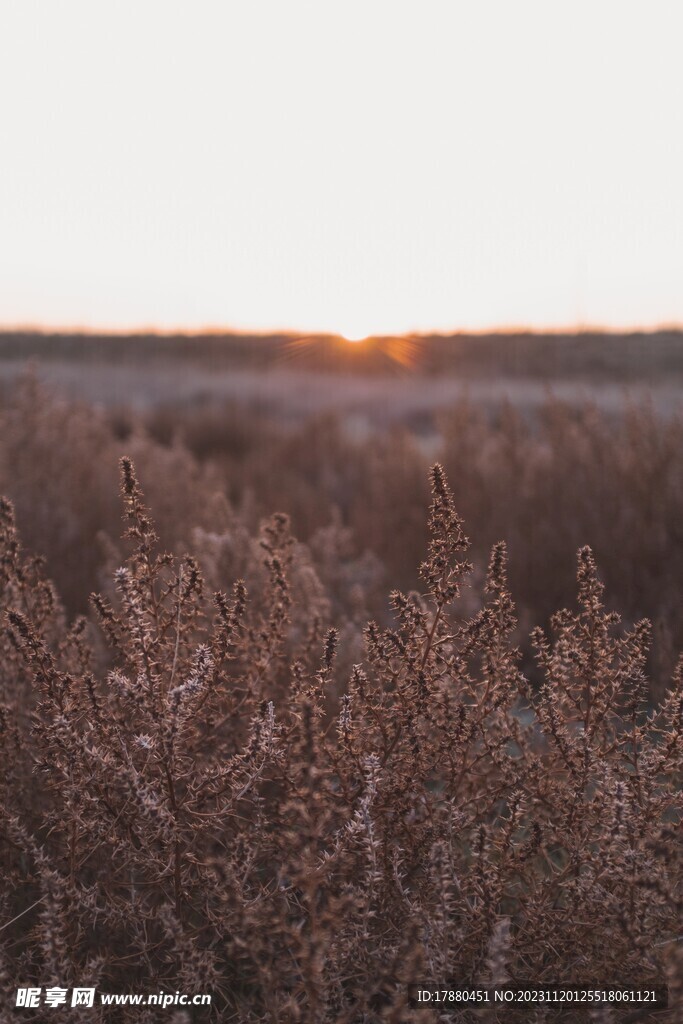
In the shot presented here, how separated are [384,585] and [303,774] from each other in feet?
8.43

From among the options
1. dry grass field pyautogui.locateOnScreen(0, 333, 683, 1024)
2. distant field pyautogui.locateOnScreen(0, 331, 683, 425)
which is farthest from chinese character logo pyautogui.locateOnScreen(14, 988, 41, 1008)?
distant field pyautogui.locateOnScreen(0, 331, 683, 425)

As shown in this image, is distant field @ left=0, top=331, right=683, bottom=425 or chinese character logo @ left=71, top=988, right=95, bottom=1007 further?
distant field @ left=0, top=331, right=683, bottom=425

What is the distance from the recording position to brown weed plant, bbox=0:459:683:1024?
4.95ft

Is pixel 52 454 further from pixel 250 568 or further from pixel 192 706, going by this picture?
pixel 192 706

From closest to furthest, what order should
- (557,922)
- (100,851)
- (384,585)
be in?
(557,922)
(100,851)
(384,585)

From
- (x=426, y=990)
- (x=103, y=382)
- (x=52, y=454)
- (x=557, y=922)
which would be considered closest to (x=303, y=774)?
(x=426, y=990)

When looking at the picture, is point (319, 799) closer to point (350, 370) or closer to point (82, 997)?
point (82, 997)

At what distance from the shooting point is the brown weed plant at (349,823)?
4.95 feet

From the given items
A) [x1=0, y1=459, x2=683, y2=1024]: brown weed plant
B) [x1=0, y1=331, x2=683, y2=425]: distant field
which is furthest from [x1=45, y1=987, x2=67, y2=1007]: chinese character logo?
Result: [x1=0, y1=331, x2=683, y2=425]: distant field

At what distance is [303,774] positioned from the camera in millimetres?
1783

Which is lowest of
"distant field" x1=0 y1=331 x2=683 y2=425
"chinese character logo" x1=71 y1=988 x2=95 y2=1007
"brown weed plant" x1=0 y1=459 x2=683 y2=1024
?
"chinese character logo" x1=71 y1=988 x2=95 y2=1007

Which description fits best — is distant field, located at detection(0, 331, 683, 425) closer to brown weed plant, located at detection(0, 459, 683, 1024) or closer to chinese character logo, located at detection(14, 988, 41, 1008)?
brown weed plant, located at detection(0, 459, 683, 1024)

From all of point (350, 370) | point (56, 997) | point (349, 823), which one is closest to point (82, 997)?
point (56, 997)

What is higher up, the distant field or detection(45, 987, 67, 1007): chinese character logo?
the distant field
